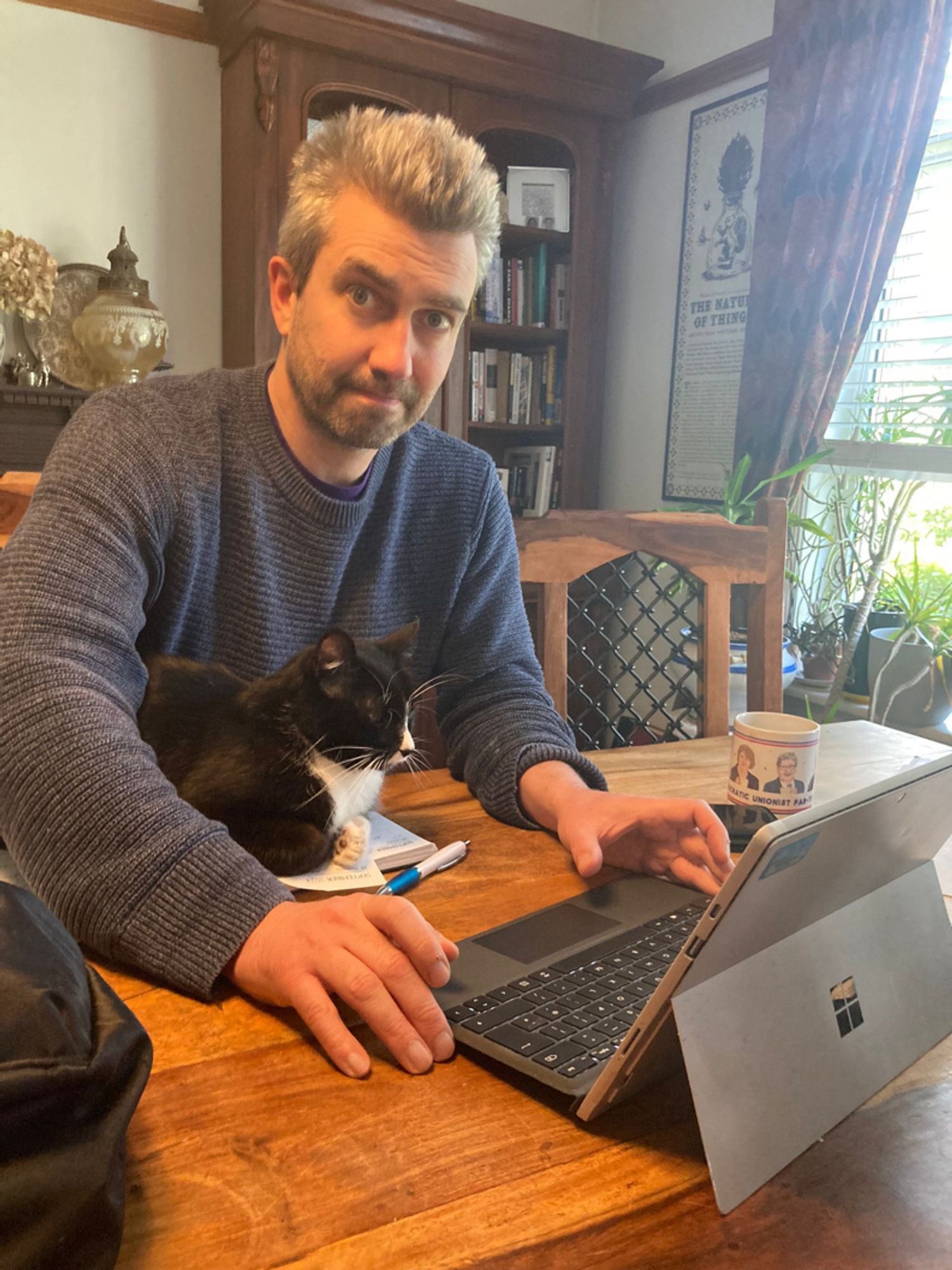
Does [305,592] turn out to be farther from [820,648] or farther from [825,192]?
[825,192]

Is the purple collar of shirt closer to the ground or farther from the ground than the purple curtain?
closer to the ground

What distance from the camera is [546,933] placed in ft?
2.45

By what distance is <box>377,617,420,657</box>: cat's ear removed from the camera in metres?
0.94

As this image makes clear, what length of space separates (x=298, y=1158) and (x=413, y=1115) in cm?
7

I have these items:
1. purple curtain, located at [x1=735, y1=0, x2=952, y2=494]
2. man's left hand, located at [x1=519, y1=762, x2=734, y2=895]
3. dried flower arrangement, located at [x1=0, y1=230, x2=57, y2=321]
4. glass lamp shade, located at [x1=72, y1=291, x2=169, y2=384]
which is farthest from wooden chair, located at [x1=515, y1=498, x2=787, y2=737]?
dried flower arrangement, located at [x1=0, y1=230, x2=57, y2=321]

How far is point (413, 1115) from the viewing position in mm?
536

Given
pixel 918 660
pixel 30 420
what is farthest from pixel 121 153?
pixel 918 660

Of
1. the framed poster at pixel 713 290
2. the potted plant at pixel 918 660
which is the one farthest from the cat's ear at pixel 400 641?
the framed poster at pixel 713 290

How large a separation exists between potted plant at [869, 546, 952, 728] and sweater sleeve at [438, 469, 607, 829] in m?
1.33

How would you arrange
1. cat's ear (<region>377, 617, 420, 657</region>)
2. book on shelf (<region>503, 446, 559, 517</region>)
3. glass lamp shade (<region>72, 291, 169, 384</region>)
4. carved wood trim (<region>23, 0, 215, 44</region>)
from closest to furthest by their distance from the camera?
1. cat's ear (<region>377, 617, 420, 657</region>)
2. glass lamp shade (<region>72, 291, 169, 384</region>)
3. carved wood trim (<region>23, 0, 215, 44</region>)
4. book on shelf (<region>503, 446, 559, 517</region>)

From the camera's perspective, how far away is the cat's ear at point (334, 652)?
2.75ft

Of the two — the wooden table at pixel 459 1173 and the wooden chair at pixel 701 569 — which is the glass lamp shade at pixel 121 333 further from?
the wooden table at pixel 459 1173

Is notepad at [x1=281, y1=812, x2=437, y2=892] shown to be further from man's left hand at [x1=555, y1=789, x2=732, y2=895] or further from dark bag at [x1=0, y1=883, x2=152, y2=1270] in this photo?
dark bag at [x1=0, y1=883, x2=152, y2=1270]

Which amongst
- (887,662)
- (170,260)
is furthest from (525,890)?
(170,260)
